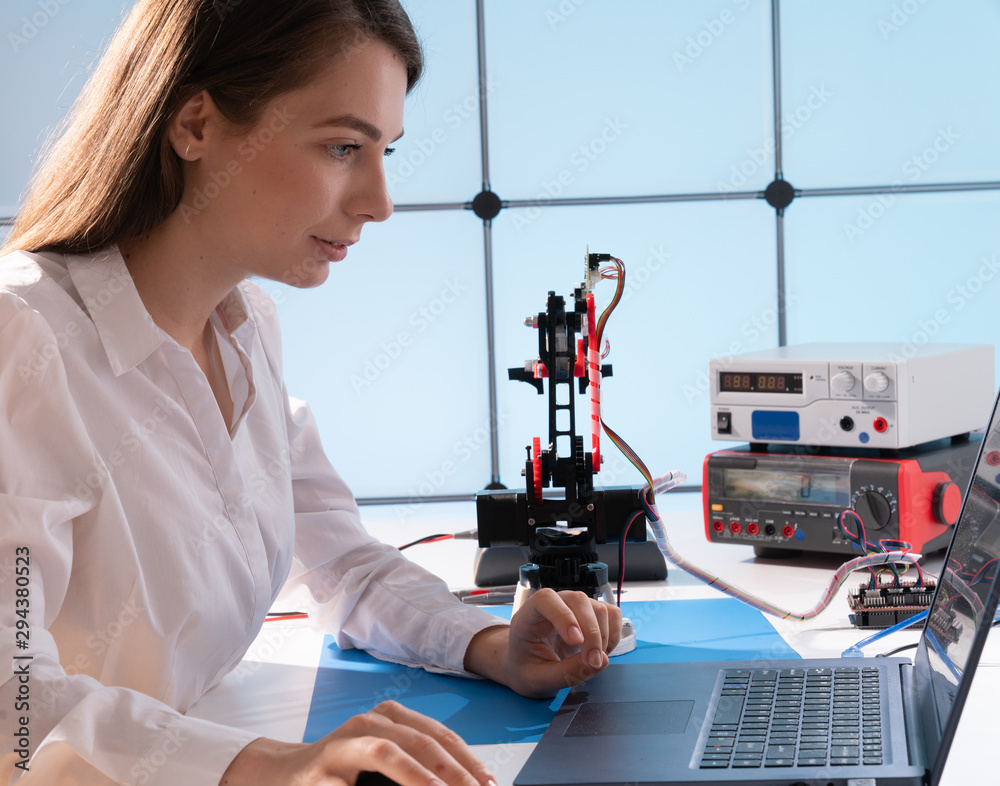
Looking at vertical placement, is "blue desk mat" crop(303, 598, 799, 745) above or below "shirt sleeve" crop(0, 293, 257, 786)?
below

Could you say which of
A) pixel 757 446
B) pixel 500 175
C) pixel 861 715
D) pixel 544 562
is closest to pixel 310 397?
pixel 500 175

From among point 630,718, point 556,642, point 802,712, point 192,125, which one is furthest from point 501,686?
point 192,125

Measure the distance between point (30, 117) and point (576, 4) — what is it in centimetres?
162

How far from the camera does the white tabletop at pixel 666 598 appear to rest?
91cm

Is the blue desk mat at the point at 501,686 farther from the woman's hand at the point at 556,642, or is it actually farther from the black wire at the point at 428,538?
the black wire at the point at 428,538

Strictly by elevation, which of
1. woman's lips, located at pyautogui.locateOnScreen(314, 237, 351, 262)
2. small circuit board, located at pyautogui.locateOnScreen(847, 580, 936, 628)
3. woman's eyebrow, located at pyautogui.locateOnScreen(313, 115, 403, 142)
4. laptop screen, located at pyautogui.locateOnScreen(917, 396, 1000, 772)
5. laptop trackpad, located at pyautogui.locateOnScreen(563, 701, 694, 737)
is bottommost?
small circuit board, located at pyautogui.locateOnScreen(847, 580, 936, 628)

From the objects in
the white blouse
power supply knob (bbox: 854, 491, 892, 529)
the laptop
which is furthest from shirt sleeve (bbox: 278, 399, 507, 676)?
power supply knob (bbox: 854, 491, 892, 529)

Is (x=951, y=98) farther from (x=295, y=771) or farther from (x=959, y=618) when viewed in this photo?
(x=295, y=771)

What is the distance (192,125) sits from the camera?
3.28 ft

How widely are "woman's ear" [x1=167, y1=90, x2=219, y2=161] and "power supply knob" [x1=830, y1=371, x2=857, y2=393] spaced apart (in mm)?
1065

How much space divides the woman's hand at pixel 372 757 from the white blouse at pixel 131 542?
0.03 meters

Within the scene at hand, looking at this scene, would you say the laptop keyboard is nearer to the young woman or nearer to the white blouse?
the young woman

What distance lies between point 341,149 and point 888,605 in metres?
0.88

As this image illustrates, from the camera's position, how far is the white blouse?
708mm
